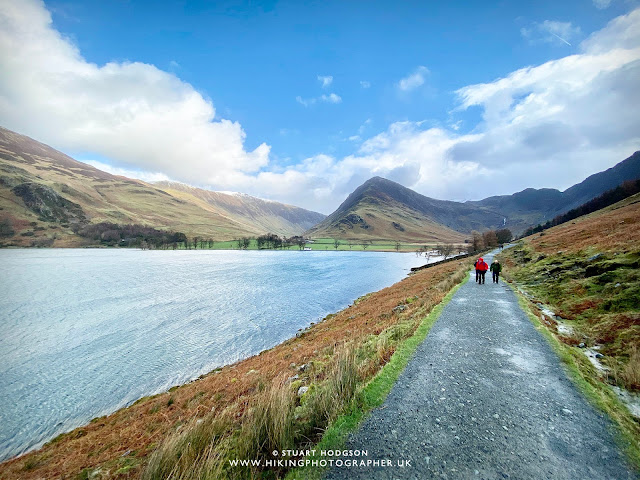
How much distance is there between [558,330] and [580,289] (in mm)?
6573

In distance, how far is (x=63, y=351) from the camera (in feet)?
72.6

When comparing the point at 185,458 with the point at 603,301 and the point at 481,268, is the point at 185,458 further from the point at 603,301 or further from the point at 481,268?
the point at 481,268

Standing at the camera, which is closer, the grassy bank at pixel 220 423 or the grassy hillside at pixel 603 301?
the grassy bank at pixel 220 423

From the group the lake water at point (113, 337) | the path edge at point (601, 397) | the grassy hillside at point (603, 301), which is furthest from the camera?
the lake water at point (113, 337)

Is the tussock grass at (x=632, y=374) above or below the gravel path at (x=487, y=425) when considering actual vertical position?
above

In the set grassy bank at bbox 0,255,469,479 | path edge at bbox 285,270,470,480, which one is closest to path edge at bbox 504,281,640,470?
path edge at bbox 285,270,470,480

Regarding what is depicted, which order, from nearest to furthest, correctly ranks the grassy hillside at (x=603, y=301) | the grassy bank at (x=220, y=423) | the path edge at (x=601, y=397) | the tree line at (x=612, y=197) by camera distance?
the path edge at (x=601, y=397) → the grassy bank at (x=220, y=423) → the grassy hillside at (x=603, y=301) → the tree line at (x=612, y=197)

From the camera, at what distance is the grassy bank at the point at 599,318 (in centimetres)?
697

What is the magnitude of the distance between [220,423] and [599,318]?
16.5 m

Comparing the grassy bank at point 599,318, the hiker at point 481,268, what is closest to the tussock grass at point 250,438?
the grassy bank at point 599,318

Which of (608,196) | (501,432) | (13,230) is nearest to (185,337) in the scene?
(501,432)

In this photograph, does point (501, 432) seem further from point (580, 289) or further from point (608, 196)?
point (608, 196)

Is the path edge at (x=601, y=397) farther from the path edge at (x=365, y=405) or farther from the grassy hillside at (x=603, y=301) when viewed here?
the path edge at (x=365, y=405)

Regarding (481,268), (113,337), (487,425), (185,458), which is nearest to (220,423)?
(185,458)
